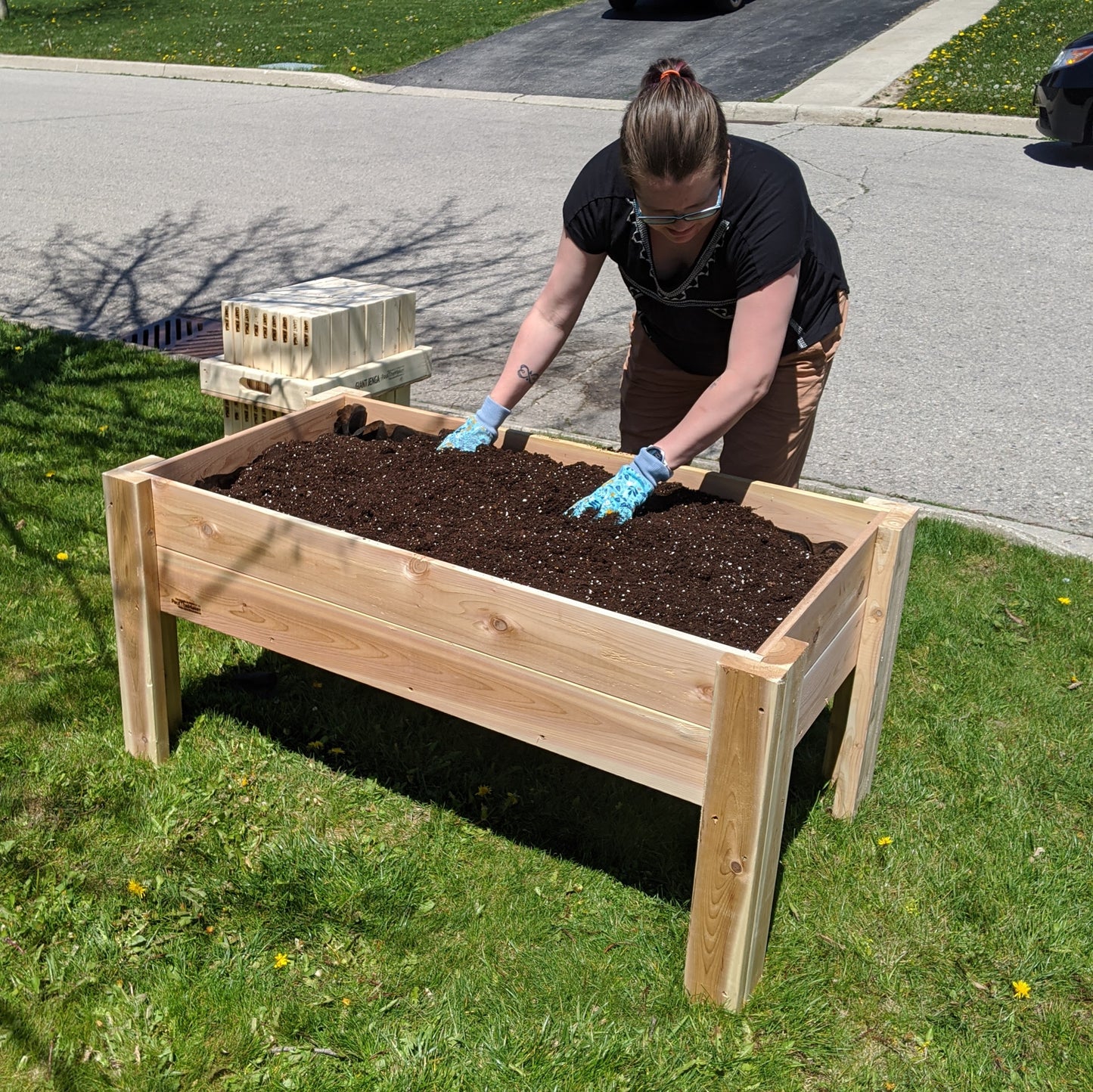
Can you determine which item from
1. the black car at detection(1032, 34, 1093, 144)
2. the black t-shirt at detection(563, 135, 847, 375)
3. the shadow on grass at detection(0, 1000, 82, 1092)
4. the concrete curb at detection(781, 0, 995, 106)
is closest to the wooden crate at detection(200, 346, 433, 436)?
the black t-shirt at detection(563, 135, 847, 375)

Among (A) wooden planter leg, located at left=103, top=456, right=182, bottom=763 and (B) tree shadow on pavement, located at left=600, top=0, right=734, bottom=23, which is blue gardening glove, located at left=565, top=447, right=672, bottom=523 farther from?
(B) tree shadow on pavement, located at left=600, top=0, right=734, bottom=23

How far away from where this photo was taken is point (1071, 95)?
10.6 metres

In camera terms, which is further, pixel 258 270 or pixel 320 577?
pixel 258 270

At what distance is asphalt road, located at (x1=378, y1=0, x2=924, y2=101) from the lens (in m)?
15.2

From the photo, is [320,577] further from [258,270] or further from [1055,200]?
[1055,200]

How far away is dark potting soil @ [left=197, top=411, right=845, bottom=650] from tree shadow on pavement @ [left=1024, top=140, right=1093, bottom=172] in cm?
966

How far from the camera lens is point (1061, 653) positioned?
3.91 m

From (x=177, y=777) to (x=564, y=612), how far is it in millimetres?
1411

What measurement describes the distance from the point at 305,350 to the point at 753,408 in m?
1.59

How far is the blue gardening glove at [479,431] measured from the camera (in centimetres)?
351

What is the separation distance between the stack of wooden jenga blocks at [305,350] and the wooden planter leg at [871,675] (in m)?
2.01

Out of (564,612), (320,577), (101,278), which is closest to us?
(564,612)

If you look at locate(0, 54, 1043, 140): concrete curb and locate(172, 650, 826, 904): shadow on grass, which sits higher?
locate(0, 54, 1043, 140): concrete curb

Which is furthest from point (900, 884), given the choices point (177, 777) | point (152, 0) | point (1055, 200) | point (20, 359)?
point (152, 0)
